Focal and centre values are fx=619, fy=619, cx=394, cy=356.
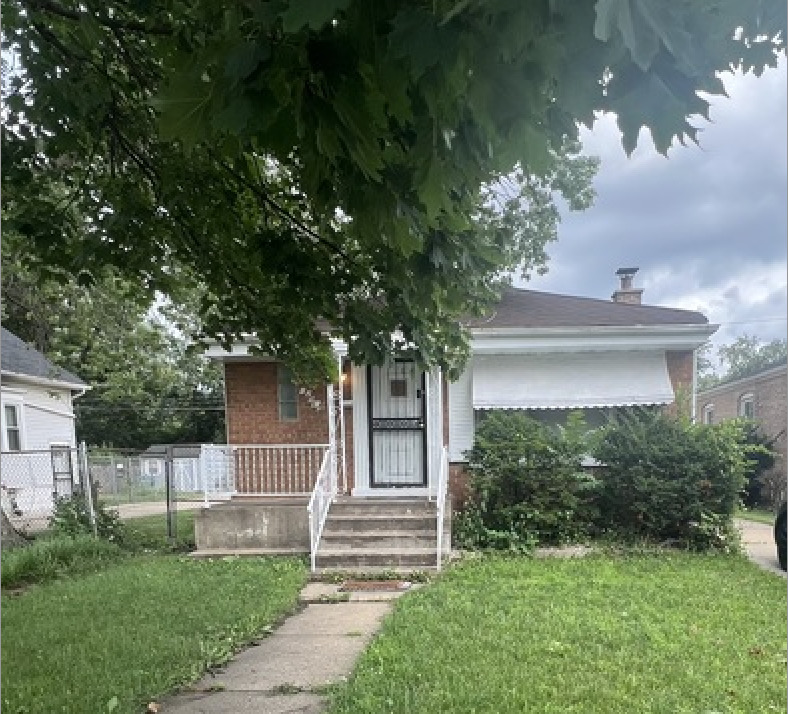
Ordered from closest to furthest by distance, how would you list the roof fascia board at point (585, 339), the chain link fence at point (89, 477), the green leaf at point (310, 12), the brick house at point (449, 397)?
the green leaf at point (310, 12)
the chain link fence at point (89, 477)
the brick house at point (449, 397)
the roof fascia board at point (585, 339)

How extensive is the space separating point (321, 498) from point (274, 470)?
1.21 metres

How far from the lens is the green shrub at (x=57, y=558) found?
4.43 m

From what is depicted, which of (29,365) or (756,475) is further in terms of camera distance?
(756,475)

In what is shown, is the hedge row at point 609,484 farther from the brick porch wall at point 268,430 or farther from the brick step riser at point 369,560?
the brick porch wall at point 268,430

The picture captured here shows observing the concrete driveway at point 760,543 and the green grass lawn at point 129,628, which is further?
the concrete driveway at point 760,543

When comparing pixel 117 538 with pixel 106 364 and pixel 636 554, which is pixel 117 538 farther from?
pixel 636 554

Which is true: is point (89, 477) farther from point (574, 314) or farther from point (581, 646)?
point (574, 314)

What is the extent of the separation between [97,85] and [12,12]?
0.50m

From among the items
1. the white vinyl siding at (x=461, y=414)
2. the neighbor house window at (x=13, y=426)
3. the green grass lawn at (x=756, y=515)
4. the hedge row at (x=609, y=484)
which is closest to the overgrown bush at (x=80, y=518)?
the neighbor house window at (x=13, y=426)

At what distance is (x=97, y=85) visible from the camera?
3.51 meters

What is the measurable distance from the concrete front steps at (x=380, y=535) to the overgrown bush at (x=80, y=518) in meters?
2.43

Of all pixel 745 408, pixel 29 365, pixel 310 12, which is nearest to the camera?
pixel 310 12

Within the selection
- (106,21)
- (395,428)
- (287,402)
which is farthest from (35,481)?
(395,428)

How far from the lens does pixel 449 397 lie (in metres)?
9.09
